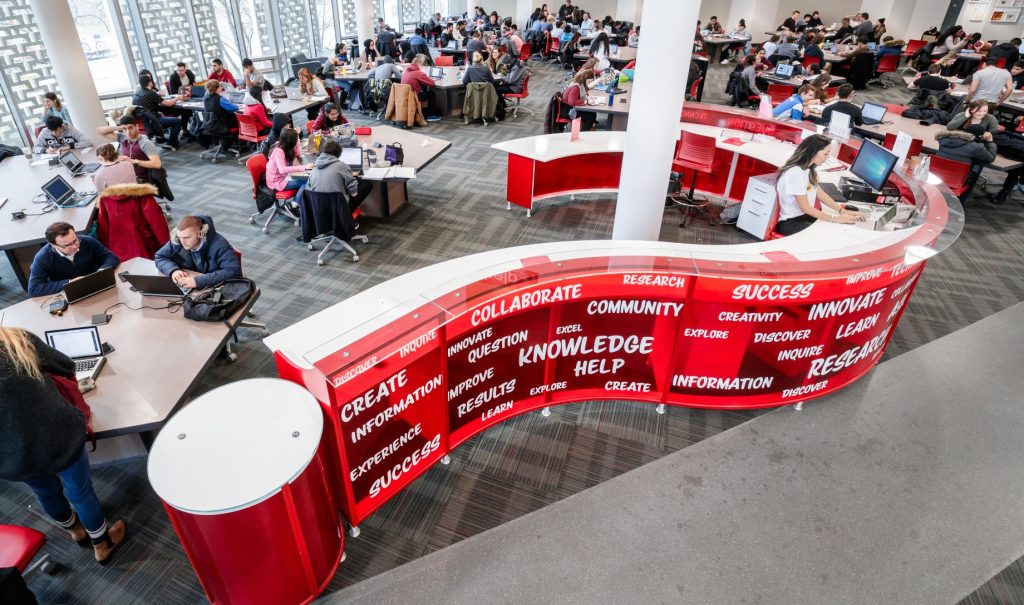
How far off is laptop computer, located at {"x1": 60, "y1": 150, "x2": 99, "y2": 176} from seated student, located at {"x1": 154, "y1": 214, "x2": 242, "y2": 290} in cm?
283

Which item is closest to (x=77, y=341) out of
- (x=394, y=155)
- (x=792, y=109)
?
(x=394, y=155)

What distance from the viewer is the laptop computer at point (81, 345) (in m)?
2.82

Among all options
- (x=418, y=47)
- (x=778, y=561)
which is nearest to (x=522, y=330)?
(x=778, y=561)

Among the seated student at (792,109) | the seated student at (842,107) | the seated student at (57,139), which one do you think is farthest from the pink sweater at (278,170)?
the seated student at (842,107)

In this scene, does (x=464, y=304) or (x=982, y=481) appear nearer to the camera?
(x=464, y=304)


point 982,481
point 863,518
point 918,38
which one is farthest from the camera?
point 918,38

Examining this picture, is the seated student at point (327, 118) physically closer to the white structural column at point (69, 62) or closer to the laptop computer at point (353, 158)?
the laptop computer at point (353, 158)

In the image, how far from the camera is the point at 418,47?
42.9ft

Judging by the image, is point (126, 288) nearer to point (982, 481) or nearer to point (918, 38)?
point (982, 481)

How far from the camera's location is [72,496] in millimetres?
2598

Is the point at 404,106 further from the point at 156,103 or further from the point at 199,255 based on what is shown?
the point at 199,255

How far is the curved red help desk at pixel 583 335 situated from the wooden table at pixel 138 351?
0.60 m

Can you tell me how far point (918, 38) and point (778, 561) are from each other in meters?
20.6

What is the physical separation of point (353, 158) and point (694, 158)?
3907 mm
